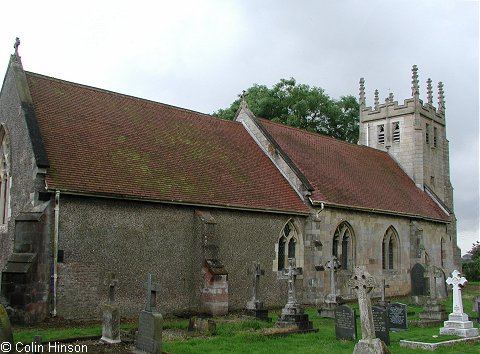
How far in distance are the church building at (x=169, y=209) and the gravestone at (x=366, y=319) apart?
782 centimetres

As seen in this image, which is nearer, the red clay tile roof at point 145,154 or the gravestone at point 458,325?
the gravestone at point 458,325

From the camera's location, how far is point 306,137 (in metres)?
30.4

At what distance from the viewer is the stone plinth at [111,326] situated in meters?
13.1

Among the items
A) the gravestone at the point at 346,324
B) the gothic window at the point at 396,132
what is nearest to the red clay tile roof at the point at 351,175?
the gothic window at the point at 396,132

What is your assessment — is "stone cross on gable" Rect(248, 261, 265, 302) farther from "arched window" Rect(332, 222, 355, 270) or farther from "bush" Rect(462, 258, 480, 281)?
"bush" Rect(462, 258, 480, 281)

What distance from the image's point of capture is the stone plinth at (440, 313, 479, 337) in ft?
51.4

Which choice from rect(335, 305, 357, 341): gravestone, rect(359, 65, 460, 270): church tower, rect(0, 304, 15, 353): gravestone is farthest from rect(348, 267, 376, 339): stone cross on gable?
rect(359, 65, 460, 270): church tower

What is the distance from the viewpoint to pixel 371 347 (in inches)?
407

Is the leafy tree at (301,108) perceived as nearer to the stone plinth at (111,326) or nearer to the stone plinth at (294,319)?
the stone plinth at (294,319)

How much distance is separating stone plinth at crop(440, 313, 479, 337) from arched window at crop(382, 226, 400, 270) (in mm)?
A: 11882

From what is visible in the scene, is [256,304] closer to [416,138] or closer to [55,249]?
[55,249]

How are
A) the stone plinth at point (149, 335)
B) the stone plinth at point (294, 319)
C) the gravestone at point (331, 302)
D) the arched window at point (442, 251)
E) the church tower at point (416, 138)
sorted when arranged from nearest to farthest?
the stone plinth at point (149, 335) → the stone plinth at point (294, 319) → the gravestone at point (331, 302) → the arched window at point (442, 251) → the church tower at point (416, 138)

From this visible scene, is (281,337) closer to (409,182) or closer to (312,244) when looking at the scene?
(312,244)

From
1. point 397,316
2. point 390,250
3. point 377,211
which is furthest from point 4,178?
point 390,250
